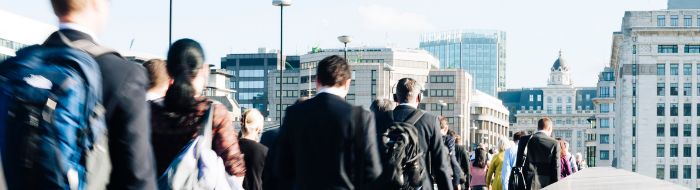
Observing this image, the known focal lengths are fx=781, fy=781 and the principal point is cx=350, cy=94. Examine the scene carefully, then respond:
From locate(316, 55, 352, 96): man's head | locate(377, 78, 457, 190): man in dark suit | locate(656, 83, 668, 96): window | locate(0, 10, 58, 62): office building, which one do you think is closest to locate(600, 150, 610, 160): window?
locate(656, 83, 668, 96): window

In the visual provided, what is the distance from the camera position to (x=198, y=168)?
11.7 feet

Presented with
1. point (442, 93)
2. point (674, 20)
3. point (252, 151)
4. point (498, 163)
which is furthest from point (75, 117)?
point (442, 93)

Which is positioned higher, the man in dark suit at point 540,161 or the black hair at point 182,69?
the black hair at point 182,69

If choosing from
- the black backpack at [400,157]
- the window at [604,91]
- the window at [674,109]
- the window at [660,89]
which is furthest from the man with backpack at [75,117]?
the window at [604,91]

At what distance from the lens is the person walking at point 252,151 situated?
628cm

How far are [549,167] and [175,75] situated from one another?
7.34m

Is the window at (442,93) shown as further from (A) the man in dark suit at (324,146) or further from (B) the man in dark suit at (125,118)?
(B) the man in dark suit at (125,118)

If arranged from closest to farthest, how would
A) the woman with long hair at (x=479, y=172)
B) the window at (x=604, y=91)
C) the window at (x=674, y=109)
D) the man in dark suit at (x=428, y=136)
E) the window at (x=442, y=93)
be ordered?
1. the man in dark suit at (x=428, y=136)
2. the woman with long hair at (x=479, y=172)
3. the window at (x=674, y=109)
4. the window at (x=442, y=93)
5. the window at (x=604, y=91)

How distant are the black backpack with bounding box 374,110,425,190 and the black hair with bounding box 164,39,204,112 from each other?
6.88ft

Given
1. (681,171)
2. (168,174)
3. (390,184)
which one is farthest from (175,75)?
(681,171)

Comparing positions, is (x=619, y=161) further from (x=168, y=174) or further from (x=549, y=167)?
(x=168, y=174)

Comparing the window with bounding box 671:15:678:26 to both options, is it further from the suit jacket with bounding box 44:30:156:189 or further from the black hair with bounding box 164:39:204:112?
the suit jacket with bounding box 44:30:156:189

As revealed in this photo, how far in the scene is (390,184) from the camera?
18.7 ft

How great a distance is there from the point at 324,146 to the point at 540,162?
6.27 metres
